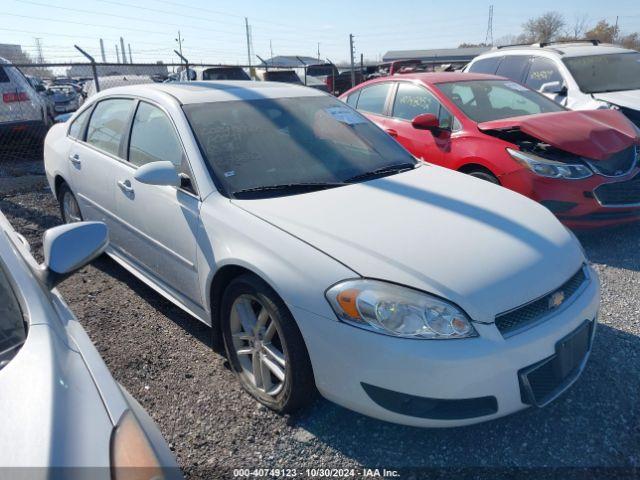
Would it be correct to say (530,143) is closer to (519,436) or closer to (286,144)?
(286,144)

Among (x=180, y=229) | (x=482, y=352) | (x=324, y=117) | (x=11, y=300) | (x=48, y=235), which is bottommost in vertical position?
(x=482, y=352)

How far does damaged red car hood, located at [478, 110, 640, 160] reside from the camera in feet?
13.9

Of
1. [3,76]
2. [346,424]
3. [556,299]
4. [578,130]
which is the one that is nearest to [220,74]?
[3,76]

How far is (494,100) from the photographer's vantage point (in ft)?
17.0

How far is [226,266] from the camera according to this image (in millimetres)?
2514

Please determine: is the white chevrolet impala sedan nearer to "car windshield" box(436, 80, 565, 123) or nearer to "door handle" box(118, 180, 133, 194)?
"door handle" box(118, 180, 133, 194)

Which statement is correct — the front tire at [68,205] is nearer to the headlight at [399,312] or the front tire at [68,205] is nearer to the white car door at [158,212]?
the white car door at [158,212]

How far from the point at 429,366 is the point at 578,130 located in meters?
3.46

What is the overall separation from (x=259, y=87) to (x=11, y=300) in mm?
2478

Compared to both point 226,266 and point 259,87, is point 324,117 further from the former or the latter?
point 226,266

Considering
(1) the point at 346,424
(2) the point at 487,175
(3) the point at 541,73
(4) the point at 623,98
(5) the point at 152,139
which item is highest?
(3) the point at 541,73

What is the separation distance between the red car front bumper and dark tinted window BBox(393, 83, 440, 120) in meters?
1.33

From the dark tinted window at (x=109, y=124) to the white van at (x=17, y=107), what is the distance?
211 inches

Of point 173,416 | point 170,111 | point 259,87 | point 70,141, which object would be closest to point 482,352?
point 173,416
